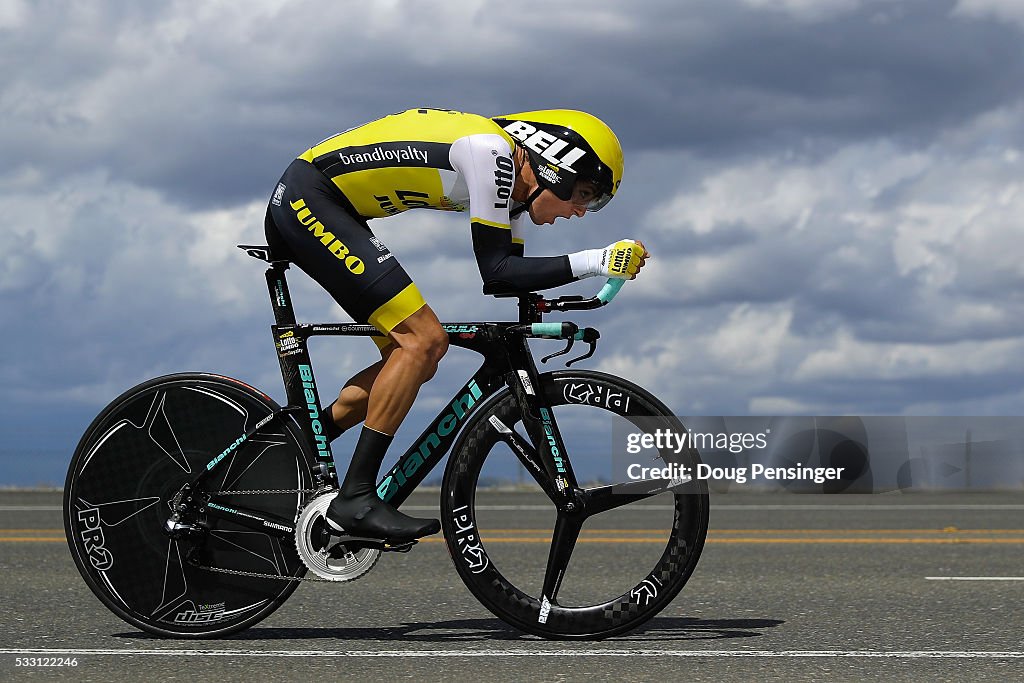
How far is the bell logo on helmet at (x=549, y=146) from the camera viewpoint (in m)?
4.97

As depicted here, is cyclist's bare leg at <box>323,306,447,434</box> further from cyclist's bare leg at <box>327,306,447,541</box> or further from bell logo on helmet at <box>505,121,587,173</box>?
bell logo on helmet at <box>505,121,587,173</box>

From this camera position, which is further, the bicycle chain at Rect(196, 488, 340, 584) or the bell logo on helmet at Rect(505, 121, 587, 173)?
the bicycle chain at Rect(196, 488, 340, 584)

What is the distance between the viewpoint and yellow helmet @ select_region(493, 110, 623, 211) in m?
4.98

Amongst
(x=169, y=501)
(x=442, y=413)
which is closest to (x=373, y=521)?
Answer: (x=442, y=413)

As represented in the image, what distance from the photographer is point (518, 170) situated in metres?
5.01

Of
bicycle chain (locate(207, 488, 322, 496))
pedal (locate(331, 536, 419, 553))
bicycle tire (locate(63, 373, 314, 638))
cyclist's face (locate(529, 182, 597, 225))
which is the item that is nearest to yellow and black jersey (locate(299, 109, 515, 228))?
cyclist's face (locate(529, 182, 597, 225))

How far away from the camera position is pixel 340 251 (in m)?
4.91

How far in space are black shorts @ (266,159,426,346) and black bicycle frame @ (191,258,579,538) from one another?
0.15 m

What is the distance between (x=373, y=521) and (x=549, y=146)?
1674 mm

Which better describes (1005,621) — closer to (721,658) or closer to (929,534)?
(721,658)

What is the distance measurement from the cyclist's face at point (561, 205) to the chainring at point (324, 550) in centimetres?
144

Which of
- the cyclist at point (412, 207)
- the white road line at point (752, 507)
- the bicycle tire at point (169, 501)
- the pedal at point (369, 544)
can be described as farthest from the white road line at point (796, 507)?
the cyclist at point (412, 207)

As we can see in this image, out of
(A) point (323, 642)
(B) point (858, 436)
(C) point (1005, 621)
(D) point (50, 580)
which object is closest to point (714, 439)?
(C) point (1005, 621)

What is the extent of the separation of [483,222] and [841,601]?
118 inches
